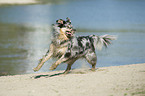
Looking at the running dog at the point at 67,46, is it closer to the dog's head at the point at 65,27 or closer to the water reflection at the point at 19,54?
the dog's head at the point at 65,27

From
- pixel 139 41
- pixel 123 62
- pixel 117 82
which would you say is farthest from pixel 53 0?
pixel 117 82

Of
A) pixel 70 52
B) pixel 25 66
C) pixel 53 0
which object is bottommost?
pixel 25 66

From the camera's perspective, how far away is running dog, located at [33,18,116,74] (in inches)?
315

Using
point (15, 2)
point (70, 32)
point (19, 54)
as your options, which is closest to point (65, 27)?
point (70, 32)

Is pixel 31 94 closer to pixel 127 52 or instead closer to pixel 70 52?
pixel 70 52

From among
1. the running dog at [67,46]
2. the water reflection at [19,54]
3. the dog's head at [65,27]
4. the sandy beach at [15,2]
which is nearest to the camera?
the running dog at [67,46]

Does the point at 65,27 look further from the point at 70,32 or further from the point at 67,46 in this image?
the point at 67,46

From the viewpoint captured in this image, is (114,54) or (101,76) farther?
(114,54)

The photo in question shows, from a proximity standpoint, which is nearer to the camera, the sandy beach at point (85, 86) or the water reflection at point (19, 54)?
the sandy beach at point (85, 86)

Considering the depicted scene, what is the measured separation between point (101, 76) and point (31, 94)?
6.94 ft

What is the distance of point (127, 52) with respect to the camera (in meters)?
14.3

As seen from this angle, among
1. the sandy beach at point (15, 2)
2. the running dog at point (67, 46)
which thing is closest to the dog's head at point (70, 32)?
the running dog at point (67, 46)

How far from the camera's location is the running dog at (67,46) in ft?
26.2

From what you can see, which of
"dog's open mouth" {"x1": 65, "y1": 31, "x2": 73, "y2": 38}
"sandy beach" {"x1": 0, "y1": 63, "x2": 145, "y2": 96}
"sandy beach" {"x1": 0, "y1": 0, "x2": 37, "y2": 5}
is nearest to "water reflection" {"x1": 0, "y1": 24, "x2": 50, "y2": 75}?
"dog's open mouth" {"x1": 65, "y1": 31, "x2": 73, "y2": 38}
